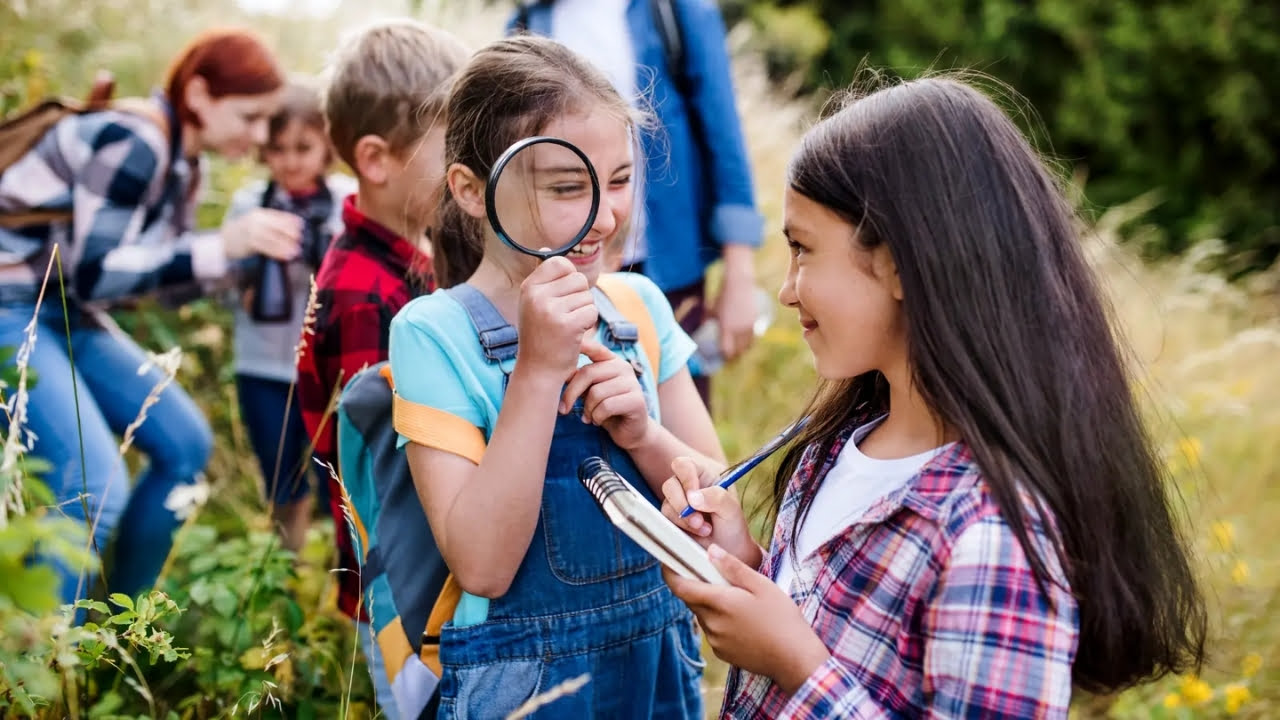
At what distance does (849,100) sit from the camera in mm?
1584

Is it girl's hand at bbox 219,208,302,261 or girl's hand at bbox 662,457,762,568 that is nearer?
girl's hand at bbox 662,457,762,568

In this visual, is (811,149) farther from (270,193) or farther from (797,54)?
(797,54)

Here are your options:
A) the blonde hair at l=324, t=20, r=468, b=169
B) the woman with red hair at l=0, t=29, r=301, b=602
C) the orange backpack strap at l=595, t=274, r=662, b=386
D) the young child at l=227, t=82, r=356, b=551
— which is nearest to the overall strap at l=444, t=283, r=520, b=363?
the orange backpack strap at l=595, t=274, r=662, b=386

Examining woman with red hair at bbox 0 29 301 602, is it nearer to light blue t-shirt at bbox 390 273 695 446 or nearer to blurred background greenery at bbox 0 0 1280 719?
blurred background greenery at bbox 0 0 1280 719

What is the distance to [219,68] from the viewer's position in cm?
329

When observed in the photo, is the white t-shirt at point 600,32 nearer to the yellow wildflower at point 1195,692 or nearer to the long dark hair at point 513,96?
the long dark hair at point 513,96

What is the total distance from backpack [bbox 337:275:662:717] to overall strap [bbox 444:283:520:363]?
0.51ft

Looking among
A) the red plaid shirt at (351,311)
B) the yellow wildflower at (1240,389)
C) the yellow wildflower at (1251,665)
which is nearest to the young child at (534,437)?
the red plaid shirt at (351,311)

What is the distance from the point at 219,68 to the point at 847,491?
8.90 ft

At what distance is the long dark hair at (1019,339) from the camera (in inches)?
51.8

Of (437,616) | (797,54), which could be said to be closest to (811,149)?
(437,616)

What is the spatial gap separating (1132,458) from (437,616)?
1.07m

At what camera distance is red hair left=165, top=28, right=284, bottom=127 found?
3.25 metres

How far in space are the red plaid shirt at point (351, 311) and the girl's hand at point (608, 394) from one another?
0.71 meters
